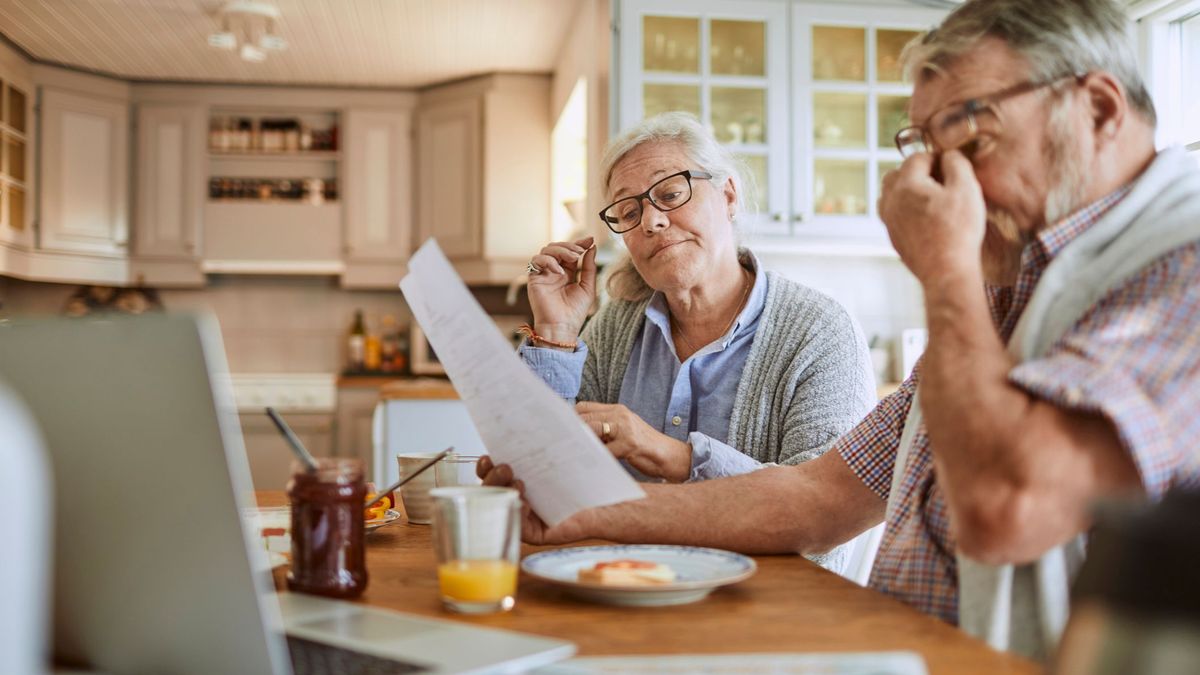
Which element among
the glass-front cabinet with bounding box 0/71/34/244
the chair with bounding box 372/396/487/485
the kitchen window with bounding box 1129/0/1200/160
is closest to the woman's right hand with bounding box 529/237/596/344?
the kitchen window with bounding box 1129/0/1200/160

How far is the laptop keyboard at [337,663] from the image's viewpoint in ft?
2.28

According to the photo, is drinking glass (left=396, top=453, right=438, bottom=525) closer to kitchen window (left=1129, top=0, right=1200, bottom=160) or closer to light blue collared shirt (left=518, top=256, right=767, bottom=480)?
light blue collared shirt (left=518, top=256, right=767, bottom=480)

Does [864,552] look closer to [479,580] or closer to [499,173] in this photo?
[479,580]

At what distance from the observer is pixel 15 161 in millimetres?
4934

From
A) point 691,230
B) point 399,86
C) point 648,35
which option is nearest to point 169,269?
point 399,86

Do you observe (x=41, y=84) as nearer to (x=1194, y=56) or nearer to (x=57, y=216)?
(x=57, y=216)

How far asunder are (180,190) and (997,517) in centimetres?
539

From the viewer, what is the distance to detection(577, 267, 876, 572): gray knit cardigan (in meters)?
1.61

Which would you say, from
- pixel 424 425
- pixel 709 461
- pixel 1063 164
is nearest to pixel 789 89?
pixel 424 425

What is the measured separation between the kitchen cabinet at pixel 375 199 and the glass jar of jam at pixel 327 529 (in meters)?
4.67

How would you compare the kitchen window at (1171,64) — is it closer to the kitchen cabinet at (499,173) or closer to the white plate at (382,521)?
the white plate at (382,521)

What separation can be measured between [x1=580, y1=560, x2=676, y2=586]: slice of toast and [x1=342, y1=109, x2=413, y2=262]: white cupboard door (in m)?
4.75

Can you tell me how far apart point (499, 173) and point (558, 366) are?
11.8 feet

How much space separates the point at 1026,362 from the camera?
89 cm
